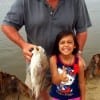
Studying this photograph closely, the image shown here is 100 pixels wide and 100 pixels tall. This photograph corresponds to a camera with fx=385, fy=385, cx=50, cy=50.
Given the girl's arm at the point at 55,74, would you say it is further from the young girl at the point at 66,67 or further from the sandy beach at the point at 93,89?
the sandy beach at the point at 93,89

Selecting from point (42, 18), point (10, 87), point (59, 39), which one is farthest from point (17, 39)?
point (10, 87)

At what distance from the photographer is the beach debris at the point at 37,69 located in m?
3.66

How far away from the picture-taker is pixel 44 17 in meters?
4.01

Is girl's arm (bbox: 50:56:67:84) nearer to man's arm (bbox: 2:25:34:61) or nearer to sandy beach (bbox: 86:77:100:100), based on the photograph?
man's arm (bbox: 2:25:34:61)

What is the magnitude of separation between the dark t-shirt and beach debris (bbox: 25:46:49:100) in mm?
336

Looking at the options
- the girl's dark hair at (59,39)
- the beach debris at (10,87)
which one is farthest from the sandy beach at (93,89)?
the girl's dark hair at (59,39)

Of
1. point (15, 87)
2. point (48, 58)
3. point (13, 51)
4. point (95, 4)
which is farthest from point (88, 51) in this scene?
point (95, 4)

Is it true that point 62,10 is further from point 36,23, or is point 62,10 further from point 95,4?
point 95,4

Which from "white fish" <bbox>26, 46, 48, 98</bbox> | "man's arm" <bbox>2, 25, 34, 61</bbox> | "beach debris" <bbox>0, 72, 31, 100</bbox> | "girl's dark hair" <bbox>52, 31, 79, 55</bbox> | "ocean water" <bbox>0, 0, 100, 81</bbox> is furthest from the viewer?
"ocean water" <bbox>0, 0, 100, 81</bbox>

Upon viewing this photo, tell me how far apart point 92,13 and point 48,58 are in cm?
1096

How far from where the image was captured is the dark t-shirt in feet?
13.1

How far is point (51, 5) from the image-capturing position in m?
4.05

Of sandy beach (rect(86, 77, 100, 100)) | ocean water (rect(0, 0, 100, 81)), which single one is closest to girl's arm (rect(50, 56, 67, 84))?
sandy beach (rect(86, 77, 100, 100))

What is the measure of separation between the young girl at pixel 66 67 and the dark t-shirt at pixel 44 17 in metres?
0.15
